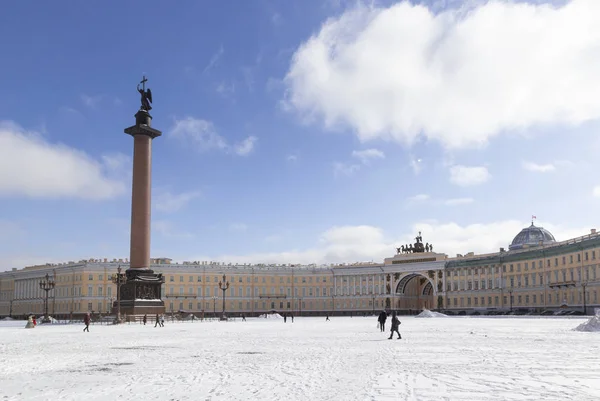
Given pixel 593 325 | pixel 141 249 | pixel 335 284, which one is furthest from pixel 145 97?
pixel 335 284

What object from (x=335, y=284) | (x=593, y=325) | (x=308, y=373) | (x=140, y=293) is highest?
(x=335, y=284)

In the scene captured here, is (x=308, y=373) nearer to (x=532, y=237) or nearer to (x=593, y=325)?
(x=593, y=325)

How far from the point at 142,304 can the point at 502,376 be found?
48148 mm

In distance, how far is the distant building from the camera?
108 m

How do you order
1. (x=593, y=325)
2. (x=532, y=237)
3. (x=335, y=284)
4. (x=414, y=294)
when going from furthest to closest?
1. (x=414, y=294)
2. (x=335, y=284)
3. (x=532, y=237)
4. (x=593, y=325)

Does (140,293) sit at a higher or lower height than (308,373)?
higher

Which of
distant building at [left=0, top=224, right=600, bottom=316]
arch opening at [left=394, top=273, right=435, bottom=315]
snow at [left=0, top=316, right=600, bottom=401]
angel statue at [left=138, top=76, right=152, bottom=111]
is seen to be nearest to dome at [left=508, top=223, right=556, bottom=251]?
distant building at [left=0, top=224, right=600, bottom=316]

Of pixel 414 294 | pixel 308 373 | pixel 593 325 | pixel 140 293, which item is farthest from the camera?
pixel 414 294

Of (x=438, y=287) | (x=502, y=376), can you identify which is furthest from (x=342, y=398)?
(x=438, y=287)

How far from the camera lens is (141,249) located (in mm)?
59875

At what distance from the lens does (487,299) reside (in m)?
116

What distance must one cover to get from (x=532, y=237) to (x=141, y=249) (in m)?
88.7

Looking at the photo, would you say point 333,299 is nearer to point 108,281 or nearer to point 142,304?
point 108,281

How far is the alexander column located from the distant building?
4487 centimetres
